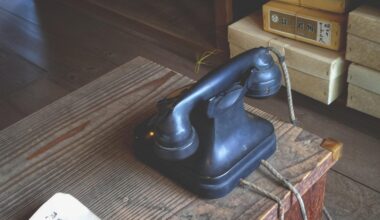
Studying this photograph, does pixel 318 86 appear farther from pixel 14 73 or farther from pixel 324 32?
pixel 14 73

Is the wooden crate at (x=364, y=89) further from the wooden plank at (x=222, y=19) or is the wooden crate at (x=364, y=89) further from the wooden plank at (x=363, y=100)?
the wooden plank at (x=222, y=19)

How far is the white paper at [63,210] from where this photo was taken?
2.28 ft

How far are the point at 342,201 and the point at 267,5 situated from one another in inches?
25.4

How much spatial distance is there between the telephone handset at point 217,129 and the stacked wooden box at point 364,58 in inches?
25.2

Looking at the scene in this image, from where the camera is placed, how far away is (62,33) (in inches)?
89.1

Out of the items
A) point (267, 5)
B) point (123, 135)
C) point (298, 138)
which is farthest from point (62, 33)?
point (298, 138)

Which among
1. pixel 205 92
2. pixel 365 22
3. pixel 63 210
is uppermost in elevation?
pixel 205 92

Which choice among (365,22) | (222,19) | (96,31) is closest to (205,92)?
(365,22)

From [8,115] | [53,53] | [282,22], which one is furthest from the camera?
[53,53]

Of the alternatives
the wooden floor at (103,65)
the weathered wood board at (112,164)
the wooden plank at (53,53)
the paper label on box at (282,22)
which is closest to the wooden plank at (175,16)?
the wooden floor at (103,65)

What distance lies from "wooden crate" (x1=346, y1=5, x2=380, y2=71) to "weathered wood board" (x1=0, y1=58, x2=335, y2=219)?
56 cm

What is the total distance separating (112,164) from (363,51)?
83 centimetres

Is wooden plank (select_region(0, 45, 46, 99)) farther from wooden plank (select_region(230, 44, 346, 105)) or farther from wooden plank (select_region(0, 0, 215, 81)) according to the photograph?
wooden plank (select_region(230, 44, 346, 105))

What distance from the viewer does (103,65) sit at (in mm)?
1957
